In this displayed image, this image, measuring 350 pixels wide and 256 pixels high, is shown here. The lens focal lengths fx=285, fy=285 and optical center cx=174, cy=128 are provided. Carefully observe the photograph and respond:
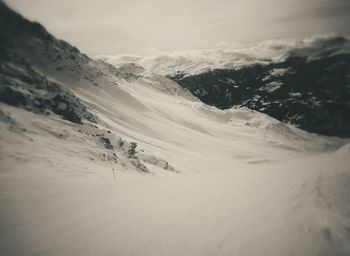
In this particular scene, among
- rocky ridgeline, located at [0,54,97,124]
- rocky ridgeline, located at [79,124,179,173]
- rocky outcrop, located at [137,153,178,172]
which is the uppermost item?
rocky ridgeline, located at [0,54,97,124]

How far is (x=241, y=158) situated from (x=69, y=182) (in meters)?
43.9

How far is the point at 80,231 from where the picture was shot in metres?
7.36

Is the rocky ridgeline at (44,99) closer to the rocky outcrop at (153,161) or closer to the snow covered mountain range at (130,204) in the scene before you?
the rocky outcrop at (153,161)

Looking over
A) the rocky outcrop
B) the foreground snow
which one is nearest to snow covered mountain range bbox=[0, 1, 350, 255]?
the foreground snow

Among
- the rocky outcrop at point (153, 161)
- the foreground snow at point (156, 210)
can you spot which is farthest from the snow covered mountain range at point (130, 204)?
the rocky outcrop at point (153, 161)

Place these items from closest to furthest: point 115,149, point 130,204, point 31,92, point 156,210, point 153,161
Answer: point 156,210 → point 130,204 → point 115,149 → point 31,92 → point 153,161

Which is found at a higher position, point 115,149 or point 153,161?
point 115,149

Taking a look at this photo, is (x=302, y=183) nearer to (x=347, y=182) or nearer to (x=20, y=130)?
(x=347, y=182)

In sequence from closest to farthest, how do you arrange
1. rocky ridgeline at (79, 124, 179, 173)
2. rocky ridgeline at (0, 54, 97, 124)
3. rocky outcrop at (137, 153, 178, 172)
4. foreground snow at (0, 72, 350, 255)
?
1. foreground snow at (0, 72, 350, 255)
2. rocky ridgeline at (79, 124, 179, 173)
3. rocky ridgeline at (0, 54, 97, 124)
4. rocky outcrop at (137, 153, 178, 172)

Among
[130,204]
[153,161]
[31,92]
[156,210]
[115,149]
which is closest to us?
→ [156,210]

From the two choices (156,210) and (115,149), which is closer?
(156,210)

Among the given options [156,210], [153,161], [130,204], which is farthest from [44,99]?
[156,210]

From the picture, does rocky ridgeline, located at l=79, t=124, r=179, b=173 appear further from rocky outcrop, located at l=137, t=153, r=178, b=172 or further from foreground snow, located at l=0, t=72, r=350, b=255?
foreground snow, located at l=0, t=72, r=350, b=255

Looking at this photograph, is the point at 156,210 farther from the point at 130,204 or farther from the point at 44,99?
the point at 44,99
